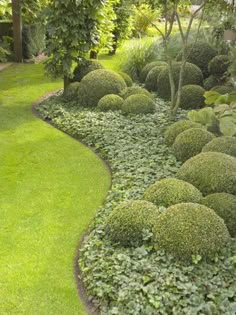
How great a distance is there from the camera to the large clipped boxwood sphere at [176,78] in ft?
31.6

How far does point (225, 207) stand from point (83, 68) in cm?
661

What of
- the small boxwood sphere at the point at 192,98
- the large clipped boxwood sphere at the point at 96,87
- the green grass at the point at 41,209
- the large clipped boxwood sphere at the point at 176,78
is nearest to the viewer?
the green grass at the point at 41,209

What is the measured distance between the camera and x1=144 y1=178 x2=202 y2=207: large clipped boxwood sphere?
4703 millimetres

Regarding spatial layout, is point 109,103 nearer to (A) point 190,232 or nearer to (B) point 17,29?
(A) point 190,232

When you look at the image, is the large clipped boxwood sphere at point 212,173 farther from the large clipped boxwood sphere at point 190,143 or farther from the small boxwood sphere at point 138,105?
the small boxwood sphere at point 138,105

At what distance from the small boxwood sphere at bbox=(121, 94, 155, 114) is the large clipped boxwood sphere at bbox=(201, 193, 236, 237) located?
4120mm

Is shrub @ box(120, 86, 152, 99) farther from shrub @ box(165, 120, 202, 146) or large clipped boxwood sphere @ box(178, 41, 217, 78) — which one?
A: shrub @ box(165, 120, 202, 146)

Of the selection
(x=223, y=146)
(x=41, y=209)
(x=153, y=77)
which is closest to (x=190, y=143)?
(x=223, y=146)

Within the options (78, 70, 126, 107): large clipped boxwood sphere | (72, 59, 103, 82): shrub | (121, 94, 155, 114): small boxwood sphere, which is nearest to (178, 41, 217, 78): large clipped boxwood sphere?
(78, 70, 126, 107): large clipped boxwood sphere

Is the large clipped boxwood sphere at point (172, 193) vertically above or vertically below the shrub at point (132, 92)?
above

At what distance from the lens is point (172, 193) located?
4.75m

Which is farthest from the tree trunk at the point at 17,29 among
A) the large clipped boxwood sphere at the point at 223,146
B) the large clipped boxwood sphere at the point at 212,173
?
the large clipped boxwood sphere at the point at 212,173

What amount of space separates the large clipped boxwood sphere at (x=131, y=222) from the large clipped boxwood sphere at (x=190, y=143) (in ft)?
6.33

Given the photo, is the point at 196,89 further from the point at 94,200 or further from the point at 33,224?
the point at 33,224
